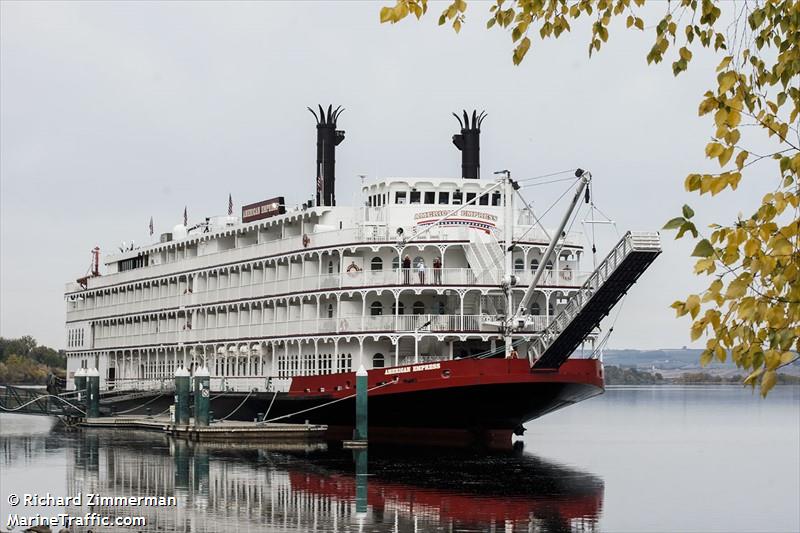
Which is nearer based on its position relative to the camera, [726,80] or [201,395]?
[726,80]

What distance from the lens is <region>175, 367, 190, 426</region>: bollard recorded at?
48719 millimetres

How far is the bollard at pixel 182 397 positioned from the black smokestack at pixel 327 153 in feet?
32.0

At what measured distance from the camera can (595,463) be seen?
1852 inches

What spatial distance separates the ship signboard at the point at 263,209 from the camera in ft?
179

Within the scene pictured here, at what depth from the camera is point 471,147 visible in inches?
2183

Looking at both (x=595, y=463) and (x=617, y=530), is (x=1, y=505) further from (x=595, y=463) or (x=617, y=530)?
(x=595, y=463)

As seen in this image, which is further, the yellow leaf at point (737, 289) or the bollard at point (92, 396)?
the bollard at point (92, 396)

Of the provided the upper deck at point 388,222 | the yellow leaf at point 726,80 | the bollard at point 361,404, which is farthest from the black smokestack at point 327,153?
the yellow leaf at point 726,80

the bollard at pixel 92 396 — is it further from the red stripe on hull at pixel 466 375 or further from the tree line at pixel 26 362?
the tree line at pixel 26 362

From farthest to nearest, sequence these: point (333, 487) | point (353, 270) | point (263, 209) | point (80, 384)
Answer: point (80, 384), point (263, 209), point (353, 270), point (333, 487)

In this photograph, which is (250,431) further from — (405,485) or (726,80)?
(726,80)

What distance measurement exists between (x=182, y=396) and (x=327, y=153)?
12784 mm

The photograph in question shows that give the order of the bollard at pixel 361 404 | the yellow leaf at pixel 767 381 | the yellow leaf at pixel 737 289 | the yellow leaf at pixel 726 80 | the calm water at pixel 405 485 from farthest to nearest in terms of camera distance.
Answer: the bollard at pixel 361 404
the calm water at pixel 405 485
the yellow leaf at pixel 726 80
the yellow leaf at pixel 737 289
the yellow leaf at pixel 767 381

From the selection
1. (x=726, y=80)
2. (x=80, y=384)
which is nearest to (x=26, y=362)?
(x=80, y=384)
